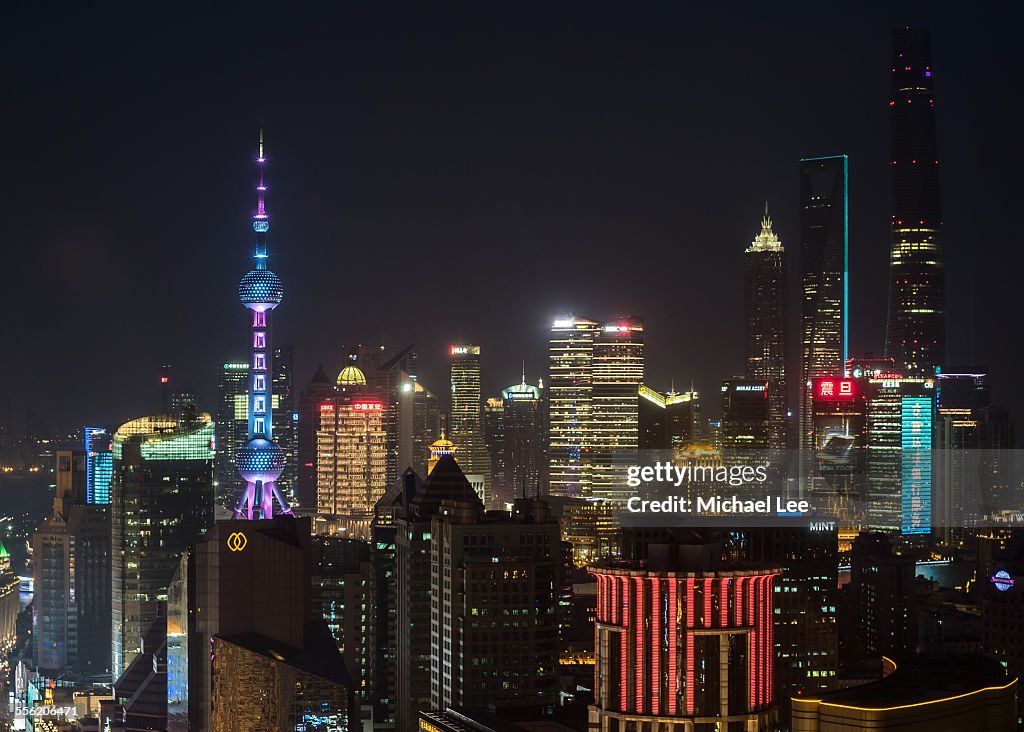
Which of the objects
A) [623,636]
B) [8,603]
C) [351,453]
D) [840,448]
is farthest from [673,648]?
[351,453]

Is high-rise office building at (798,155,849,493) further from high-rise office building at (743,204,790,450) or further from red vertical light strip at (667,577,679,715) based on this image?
red vertical light strip at (667,577,679,715)

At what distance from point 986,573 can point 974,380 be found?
8437 mm

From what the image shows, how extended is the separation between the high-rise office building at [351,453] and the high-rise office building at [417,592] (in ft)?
86.5

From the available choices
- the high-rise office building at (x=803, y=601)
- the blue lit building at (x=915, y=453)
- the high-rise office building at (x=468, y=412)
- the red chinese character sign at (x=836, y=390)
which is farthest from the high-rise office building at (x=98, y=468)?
the high-rise office building at (x=803, y=601)

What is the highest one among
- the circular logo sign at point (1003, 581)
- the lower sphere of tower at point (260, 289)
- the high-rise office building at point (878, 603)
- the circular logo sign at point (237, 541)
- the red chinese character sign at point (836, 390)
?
the lower sphere of tower at point (260, 289)

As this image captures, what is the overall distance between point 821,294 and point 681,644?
55.3 m

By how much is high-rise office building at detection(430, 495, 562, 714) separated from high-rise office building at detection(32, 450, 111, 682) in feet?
87.7

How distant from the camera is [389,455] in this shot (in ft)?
243

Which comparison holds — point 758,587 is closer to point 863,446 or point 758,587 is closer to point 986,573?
point 986,573

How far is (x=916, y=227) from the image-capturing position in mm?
58312

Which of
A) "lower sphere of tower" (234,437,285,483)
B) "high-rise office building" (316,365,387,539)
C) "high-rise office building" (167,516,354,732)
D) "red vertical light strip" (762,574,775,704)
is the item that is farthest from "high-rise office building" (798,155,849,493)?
"red vertical light strip" (762,574,775,704)

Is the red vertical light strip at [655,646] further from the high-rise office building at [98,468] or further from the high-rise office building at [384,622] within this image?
the high-rise office building at [98,468]

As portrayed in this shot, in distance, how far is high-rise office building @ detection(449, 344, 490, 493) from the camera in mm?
67250

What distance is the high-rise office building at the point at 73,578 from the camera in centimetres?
6097
